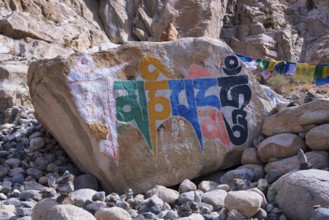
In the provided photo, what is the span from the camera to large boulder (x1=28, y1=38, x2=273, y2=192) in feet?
16.2

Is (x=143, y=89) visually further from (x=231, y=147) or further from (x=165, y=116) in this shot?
(x=231, y=147)

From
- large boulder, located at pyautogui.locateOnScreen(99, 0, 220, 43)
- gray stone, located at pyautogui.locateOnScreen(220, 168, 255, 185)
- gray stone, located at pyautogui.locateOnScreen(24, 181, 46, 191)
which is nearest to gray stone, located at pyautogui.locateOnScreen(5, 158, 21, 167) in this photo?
gray stone, located at pyautogui.locateOnScreen(24, 181, 46, 191)

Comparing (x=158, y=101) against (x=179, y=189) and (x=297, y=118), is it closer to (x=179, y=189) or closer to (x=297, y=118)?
(x=179, y=189)

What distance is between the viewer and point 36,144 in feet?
19.0

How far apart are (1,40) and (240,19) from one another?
45.3 feet

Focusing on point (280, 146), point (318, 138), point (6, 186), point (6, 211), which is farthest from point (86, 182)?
point (318, 138)

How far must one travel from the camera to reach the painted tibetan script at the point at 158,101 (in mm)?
4996

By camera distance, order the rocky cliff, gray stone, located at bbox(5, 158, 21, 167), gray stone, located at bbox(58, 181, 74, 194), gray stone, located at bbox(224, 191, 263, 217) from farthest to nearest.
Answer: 1. the rocky cliff
2. gray stone, located at bbox(5, 158, 21, 167)
3. gray stone, located at bbox(58, 181, 74, 194)
4. gray stone, located at bbox(224, 191, 263, 217)

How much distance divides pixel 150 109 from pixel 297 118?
66.8 inches

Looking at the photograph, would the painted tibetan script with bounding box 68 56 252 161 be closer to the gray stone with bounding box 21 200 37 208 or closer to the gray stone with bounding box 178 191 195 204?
the gray stone with bounding box 178 191 195 204

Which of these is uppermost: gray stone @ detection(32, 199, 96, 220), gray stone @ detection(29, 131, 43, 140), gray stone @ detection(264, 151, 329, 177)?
gray stone @ detection(264, 151, 329, 177)

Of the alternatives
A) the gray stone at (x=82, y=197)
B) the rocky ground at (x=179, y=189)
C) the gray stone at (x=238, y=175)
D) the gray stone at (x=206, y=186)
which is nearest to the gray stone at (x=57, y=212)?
the rocky ground at (x=179, y=189)

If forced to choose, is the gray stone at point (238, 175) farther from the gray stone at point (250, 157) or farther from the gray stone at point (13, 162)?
the gray stone at point (13, 162)

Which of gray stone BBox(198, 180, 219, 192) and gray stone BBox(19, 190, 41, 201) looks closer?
gray stone BBox(19, 190, 41, 201)
